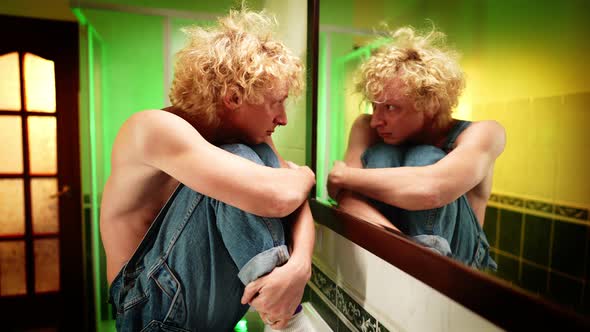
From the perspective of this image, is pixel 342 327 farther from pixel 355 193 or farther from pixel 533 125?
pixel 533 125

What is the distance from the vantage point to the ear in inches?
30.8

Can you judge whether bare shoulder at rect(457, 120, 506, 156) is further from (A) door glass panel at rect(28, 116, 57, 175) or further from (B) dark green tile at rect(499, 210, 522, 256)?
(A) door glass panel at rect(28, 116, 57, 175)

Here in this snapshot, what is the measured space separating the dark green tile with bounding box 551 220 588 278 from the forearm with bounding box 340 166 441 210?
26 centimetres

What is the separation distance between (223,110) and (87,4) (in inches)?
27.2

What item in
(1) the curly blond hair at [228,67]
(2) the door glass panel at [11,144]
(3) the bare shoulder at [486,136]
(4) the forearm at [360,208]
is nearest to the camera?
(3) the bare shoulder at [486,136]

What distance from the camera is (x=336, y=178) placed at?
41.6 inches

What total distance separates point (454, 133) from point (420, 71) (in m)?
0.16

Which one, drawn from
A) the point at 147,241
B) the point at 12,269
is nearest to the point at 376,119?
the point at 147,241

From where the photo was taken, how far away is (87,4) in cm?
111

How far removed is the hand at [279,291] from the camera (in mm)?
745

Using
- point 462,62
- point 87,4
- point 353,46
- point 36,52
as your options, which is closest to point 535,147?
point 462,62

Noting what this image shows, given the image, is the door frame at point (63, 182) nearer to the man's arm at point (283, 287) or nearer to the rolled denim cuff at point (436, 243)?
→ the man's arm at point (283, 287)

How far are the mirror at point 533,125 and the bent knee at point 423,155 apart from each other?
0.30ft

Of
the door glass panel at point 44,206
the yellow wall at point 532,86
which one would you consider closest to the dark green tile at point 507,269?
the yellow wall at point 532,86
